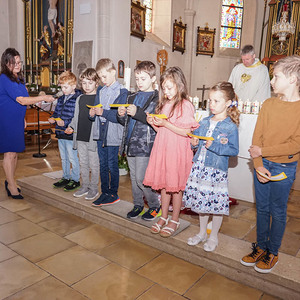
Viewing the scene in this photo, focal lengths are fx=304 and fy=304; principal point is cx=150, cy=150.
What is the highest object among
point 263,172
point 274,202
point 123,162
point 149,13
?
point 149,13

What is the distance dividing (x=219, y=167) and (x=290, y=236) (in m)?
1.25

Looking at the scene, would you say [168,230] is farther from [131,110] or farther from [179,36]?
[179,36]

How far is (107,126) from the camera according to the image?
2885 millimetres

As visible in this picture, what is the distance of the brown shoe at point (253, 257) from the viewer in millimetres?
2094

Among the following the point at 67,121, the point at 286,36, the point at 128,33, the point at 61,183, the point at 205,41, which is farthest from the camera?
the point at 205,41

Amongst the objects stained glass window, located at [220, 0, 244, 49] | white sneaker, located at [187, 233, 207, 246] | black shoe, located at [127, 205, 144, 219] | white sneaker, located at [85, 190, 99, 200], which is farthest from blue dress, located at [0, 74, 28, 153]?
stained glass window, located at [220, 0, 244, 49]

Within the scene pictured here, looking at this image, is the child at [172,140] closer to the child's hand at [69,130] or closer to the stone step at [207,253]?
the stone step at [207,253]

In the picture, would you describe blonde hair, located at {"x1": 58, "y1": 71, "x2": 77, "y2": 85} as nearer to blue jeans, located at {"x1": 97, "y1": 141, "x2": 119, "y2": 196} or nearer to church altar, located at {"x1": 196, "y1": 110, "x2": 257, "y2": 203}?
blue jeans, located at {"x1": 97, "y1": 141, "x2": 119, "y2": 196}

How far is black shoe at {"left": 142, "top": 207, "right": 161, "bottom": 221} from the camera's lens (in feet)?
9.05

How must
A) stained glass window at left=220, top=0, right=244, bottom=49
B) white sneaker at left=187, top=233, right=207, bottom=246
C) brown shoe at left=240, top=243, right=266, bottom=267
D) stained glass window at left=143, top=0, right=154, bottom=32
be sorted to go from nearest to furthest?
1. brown shoe at left=240, top=243, right=266, bottom=267
2. white sneaker at left=187, top=233, right=207, bottom=246
3. stained glass window at left=143, top=0, right=154, bottom=32
4. stained glass window at left=220, top=0, right=244, bottom=49

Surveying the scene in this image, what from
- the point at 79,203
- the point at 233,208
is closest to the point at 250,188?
the point at 233,208

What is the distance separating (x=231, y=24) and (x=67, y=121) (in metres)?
11.2

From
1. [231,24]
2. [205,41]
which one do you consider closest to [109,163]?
[205,41]

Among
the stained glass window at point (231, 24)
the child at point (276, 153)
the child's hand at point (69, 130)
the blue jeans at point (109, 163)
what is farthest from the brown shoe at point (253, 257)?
the stained glass window at point (231, 24)
